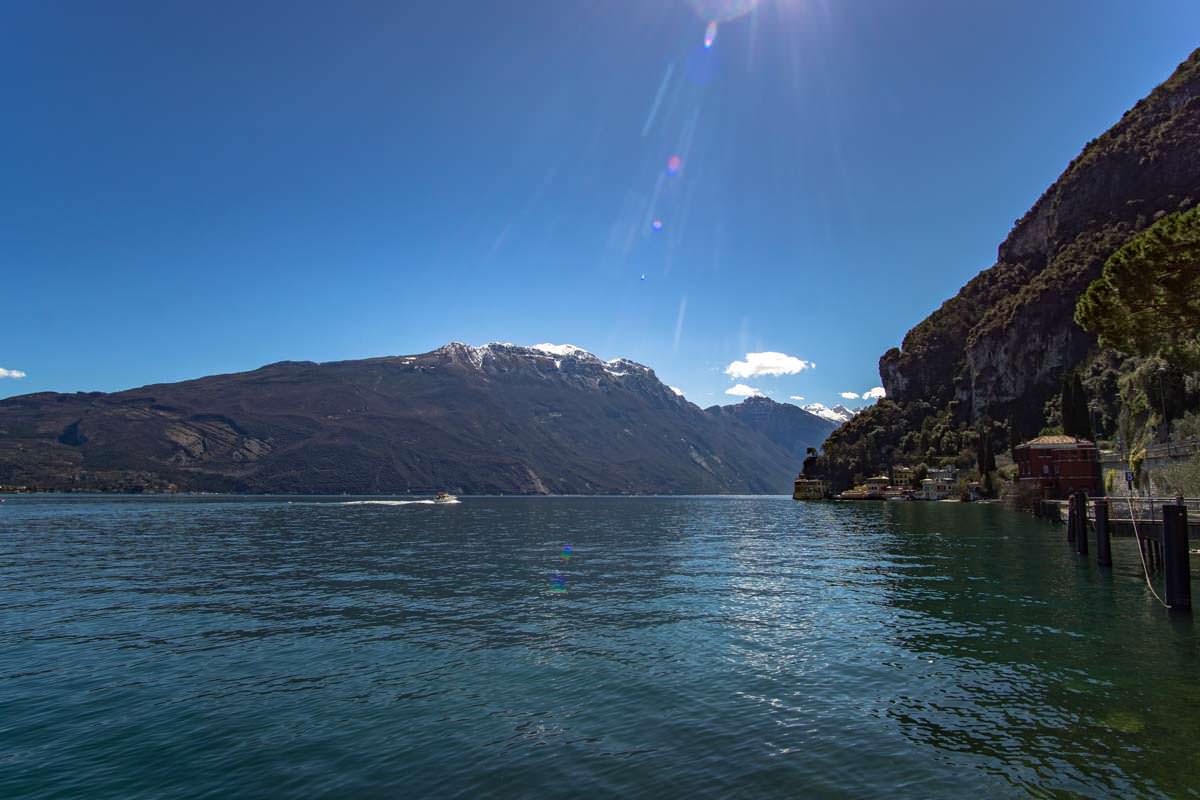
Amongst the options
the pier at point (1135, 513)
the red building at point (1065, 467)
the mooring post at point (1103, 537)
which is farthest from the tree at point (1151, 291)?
the red building at point (1065, 467)

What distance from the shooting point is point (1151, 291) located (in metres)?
46.3

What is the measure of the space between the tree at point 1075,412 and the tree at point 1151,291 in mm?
100112

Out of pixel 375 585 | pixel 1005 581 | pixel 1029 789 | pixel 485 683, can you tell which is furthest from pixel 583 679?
pixel 1005 581

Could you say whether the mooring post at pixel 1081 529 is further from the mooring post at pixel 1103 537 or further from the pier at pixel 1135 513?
the mooring post at pixel 1103 537

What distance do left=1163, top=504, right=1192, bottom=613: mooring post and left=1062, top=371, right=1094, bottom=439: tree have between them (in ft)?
427

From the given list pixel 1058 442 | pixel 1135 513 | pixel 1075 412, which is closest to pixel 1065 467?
pixel 1058 442

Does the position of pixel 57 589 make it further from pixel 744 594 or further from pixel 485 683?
pixel 744 594

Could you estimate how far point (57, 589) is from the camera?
39469 millimetres

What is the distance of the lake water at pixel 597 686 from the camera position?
14078 millimetres

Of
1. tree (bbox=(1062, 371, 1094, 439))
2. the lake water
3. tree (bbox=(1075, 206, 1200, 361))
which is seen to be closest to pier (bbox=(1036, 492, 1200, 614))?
the lake water

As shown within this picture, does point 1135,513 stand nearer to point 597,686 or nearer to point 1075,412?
point 597,686

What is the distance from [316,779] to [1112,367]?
19922cm

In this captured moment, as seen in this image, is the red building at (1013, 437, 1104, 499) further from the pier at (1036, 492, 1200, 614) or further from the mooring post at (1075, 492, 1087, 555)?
the mooring post at (1075, 492, 1087, 555)

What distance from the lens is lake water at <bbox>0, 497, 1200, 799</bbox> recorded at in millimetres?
14078
